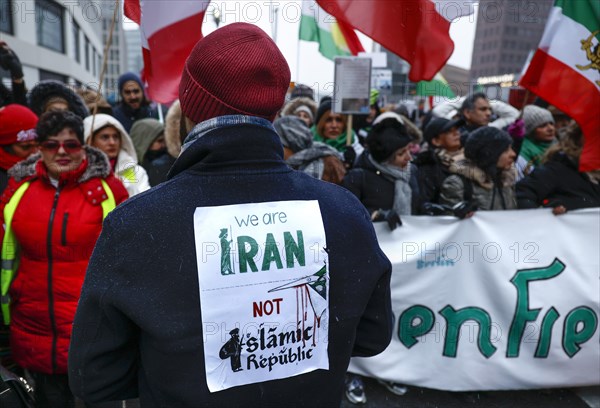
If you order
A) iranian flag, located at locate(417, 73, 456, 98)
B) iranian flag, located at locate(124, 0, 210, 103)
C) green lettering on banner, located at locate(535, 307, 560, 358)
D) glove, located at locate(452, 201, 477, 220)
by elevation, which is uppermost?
iranian flag, located at locate(124, 0, 210, 103)

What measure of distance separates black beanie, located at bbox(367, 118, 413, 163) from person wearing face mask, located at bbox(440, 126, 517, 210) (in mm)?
485

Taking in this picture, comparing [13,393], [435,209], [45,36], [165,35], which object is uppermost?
[45,36]

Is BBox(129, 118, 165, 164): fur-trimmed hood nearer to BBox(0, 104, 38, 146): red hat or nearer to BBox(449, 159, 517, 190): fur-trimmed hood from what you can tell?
BBox(0, 104, 38, 146): red hat

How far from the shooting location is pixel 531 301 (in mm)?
3211

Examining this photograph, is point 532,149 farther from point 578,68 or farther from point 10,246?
point 10,246

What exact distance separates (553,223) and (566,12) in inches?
60.0

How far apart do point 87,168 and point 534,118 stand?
4.36 metres

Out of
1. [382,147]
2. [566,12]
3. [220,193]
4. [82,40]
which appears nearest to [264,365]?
[220,193]

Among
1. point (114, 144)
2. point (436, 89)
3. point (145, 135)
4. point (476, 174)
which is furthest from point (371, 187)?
point (436, 89)

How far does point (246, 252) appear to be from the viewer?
1.12 m

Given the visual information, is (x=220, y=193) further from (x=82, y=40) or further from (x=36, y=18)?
(x=82, y=40)

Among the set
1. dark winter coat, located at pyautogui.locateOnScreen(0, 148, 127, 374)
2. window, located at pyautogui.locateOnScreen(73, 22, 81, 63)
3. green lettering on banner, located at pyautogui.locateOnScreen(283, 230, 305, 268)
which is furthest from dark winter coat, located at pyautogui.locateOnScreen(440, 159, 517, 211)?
window, located at pyautogui.locateOnScreen(73, 22, 81, 63)

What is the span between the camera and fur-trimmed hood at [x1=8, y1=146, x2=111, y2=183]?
7.70ft

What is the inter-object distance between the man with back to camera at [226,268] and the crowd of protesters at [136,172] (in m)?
1.16
